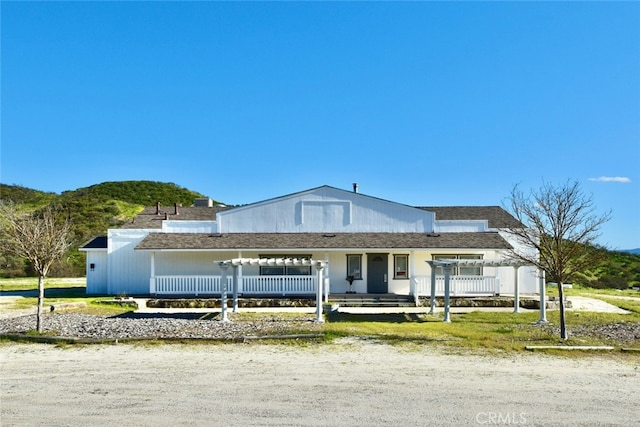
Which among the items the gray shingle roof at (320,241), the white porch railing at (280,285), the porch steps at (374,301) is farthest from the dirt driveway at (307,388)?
the gray shingle roof at (320,241)

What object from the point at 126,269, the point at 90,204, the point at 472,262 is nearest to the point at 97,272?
the point at 126,269

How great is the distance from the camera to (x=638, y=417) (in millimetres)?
7453

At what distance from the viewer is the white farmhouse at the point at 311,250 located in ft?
79.0

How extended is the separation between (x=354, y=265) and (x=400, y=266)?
2315 millimetres

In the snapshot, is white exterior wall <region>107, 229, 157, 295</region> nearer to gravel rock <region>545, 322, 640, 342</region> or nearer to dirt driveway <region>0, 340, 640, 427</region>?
dirt driveway <region>0, 340, 640, 427</region>

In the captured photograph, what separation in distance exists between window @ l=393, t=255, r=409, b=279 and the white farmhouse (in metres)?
0.05

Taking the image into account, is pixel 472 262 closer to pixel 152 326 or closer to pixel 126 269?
pixel 152 326

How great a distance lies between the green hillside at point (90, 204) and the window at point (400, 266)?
22445mm

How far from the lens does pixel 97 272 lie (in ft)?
87.9

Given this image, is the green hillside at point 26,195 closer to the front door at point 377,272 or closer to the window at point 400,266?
the front door at point 377,272

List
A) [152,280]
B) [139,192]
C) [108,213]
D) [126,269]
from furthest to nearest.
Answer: [139,192]
[108,213]
[126,269]
[152,280]

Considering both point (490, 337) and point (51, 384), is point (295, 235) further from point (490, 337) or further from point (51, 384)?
point (51, 384)

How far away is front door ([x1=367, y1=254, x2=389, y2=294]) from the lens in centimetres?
2538

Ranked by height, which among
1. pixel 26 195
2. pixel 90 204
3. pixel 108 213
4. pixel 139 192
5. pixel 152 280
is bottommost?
pixel 152 280
